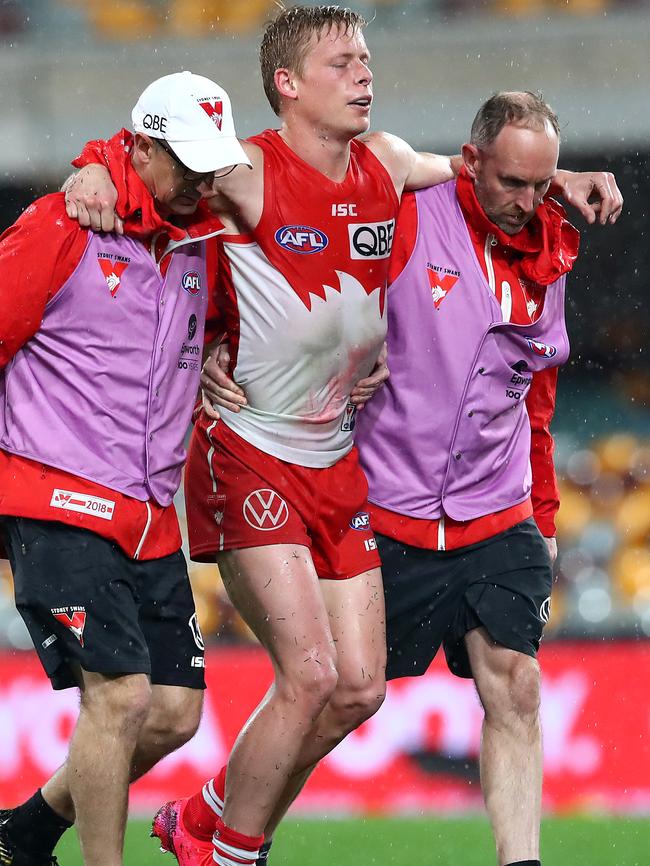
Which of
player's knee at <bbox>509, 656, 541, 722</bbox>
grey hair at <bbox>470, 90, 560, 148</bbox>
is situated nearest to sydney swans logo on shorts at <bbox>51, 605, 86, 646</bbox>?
player's knee at <bbox>509, 656, 541, 722</bbox>

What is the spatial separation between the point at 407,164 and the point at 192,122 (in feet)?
2.90

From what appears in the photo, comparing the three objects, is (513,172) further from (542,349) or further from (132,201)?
(132,201)

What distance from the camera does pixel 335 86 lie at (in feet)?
14.4

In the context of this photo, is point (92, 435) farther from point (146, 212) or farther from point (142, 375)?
point (146, 212)

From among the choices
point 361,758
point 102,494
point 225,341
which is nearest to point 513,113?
point 225,341

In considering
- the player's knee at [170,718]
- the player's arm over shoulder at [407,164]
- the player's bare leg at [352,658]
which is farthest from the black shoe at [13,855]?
the player's arm over shoulder at [407,164]

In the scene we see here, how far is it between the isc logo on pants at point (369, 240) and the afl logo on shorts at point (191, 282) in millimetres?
467

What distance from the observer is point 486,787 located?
459 centimetres

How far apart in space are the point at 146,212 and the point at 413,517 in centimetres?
135

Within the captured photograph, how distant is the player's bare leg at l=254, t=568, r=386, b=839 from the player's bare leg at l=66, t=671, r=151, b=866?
0.64 m

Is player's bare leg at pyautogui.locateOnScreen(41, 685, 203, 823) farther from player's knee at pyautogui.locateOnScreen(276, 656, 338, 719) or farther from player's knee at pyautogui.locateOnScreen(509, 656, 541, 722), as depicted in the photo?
player's knee at pyautogui.locateOnScreen(509, 656, 541, 722)

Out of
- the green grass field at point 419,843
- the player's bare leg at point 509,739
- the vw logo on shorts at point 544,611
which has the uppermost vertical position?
the vw logo on shorts at point 544,611

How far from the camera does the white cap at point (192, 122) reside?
13.1 feet

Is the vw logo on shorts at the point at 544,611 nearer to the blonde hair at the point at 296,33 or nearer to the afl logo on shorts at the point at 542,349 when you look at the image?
the afl logo on shorts at the point at 542,349
